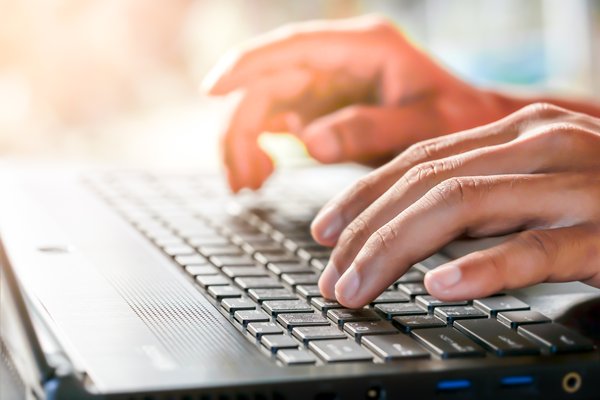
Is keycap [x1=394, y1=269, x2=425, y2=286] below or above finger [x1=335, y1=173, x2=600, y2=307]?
below

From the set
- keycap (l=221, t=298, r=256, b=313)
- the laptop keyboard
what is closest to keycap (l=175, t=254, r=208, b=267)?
the laptop keyboard

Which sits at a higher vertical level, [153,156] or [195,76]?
[195,76]

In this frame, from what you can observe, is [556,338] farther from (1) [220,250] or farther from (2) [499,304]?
(1) [220,250]

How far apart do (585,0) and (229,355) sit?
73.0 inches

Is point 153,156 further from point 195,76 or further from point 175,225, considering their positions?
point 175,225

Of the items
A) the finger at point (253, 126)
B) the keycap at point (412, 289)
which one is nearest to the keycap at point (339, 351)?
the keycap at point (412, 289)

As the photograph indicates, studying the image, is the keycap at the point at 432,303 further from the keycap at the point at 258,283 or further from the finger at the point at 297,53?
the finger at the point at 297,53

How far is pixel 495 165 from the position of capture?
57 centimetres

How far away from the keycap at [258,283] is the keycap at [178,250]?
0.09 m

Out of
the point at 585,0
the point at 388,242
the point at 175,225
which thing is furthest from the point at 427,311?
the point at 585,0

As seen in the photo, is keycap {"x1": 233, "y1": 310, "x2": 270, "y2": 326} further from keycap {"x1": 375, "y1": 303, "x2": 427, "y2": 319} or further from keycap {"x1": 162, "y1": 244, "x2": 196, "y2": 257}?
keycap {"x1": 162, "y1": 244, "x2": 196, "y2": 257}

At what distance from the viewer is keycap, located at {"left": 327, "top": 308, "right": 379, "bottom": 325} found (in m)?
0.49

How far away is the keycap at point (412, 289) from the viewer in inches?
21.7

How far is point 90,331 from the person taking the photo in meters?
0.46
